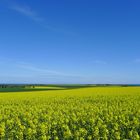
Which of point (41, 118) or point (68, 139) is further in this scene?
point (41, 118)

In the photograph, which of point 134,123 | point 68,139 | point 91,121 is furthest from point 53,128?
point 134,123

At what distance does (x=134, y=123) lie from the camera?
45.5ft

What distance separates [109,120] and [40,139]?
4.79 metres

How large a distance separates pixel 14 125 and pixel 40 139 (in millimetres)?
4597

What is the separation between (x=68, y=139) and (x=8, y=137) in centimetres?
271

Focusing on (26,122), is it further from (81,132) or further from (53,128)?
(81,132)

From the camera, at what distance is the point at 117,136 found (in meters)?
11.0

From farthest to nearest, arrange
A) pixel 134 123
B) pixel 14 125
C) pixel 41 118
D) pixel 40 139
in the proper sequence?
pixel 41 118 < pixel 14 125 < pixel 134 123 < pixel 40 139

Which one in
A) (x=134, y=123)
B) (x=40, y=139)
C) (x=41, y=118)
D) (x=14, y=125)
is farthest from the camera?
(x=41, y=118)

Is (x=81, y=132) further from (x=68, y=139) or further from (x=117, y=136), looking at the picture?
(x=117, y=136)

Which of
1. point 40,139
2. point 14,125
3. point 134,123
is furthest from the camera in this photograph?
point 14,125

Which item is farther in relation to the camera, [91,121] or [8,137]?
[91,121]

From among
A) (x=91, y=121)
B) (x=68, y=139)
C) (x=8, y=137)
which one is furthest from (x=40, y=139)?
(x=91, y=121)

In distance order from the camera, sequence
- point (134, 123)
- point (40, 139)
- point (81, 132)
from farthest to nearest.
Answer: point (134, 123) → point (81, 132) → point (40, 139)
